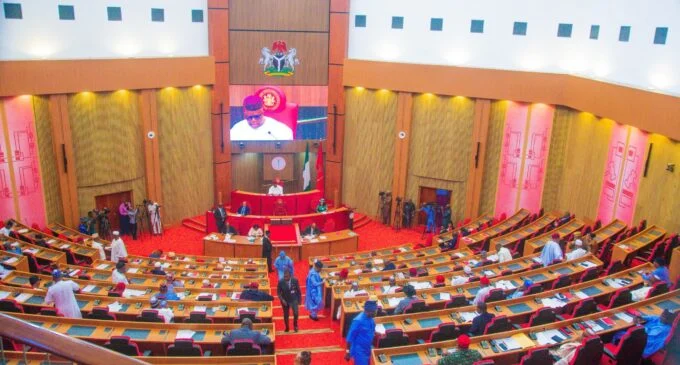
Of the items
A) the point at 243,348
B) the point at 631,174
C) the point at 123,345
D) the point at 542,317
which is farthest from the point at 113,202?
the point at 631,174

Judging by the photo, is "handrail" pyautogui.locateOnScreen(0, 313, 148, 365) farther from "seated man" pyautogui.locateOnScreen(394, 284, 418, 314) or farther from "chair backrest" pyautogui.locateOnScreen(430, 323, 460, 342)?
"seated man" pyautogui.locateOnScreen(394, 284, 418, 314)

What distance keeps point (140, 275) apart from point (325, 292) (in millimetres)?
4072

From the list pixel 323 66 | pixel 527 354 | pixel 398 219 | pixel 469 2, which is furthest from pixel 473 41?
pixel 527 354

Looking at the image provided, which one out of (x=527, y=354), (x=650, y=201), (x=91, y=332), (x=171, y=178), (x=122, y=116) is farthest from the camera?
(x=171, y=178)

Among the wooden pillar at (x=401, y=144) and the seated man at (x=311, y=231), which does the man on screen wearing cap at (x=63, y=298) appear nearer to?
the seated man at (x=311, y=231)

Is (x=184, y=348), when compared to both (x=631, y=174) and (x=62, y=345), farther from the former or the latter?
(x=631, y=174)

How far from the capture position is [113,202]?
18.0m

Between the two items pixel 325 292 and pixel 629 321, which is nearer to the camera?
pixel 629 321

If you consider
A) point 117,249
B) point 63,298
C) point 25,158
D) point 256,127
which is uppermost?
point 256,127

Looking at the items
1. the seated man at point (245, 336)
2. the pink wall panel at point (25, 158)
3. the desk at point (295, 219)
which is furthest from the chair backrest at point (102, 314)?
the pink wall panel at point (25, 158)

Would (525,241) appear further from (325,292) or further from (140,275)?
(140,275)

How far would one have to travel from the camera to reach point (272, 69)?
65.0ft

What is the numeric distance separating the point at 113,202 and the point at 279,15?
862 centimetres

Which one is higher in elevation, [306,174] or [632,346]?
[306,174]
